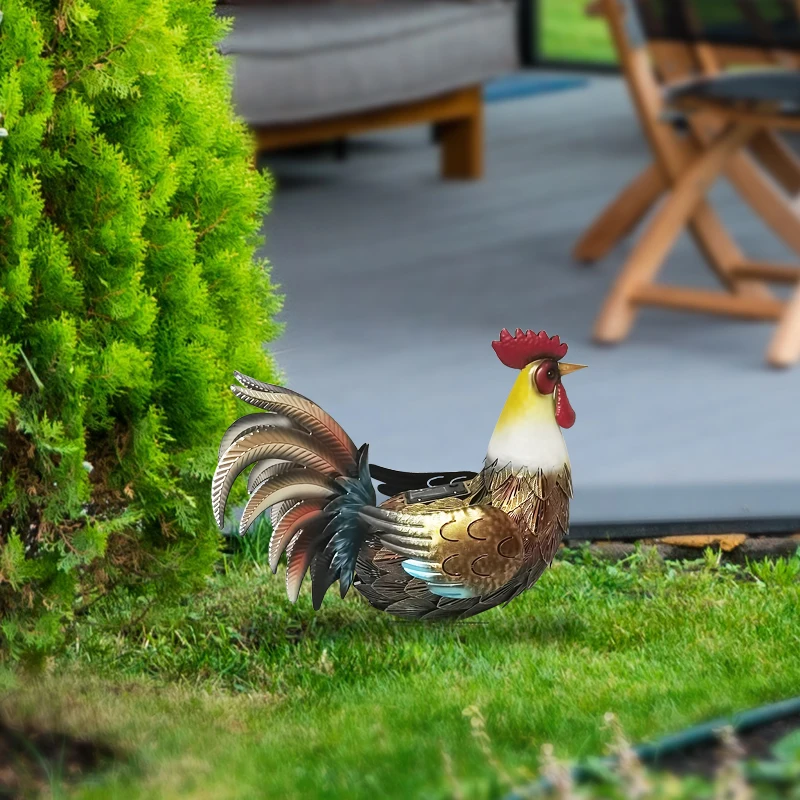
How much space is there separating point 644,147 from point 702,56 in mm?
3409

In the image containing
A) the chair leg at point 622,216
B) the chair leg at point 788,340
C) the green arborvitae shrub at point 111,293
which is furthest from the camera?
the chair leg at point 622,216

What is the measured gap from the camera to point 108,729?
202 cm

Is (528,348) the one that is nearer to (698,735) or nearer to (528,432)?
(528,432)

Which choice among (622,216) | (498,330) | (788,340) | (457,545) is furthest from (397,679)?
(622,216)

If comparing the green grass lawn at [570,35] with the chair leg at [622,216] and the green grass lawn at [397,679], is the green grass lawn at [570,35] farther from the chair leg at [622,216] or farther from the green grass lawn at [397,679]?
the green grass lawn at [397,679]

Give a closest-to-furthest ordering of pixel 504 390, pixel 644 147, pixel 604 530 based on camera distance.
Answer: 1. pixel 604 530
2. pixel 504 390
3. pixel 644 147

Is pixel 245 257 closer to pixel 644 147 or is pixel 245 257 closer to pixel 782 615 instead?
pixel 782 615

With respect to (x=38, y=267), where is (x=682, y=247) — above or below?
below

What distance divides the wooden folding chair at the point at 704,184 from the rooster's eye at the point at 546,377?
249 centimetres

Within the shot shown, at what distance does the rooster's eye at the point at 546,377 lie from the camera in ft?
7.27

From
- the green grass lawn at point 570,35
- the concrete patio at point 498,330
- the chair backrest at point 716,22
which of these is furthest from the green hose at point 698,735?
the green grass lawn at point 570,35

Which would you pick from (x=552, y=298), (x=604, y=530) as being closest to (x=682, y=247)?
(x=552, y=298)

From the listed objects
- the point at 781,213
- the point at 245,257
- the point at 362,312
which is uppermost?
the point at 245,257

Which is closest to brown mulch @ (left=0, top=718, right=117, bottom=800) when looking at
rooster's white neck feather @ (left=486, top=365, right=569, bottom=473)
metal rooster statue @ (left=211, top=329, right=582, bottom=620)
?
metal rooster statue @ (left=211, top=329, right=582, bottom=620)
